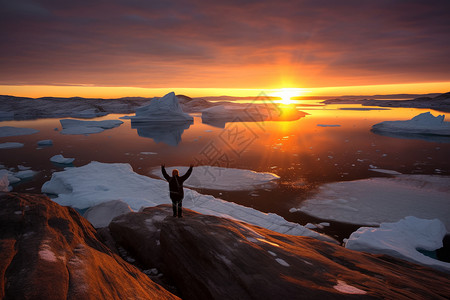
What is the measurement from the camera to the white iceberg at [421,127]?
88.4 feet

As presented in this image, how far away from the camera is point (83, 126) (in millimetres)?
32812

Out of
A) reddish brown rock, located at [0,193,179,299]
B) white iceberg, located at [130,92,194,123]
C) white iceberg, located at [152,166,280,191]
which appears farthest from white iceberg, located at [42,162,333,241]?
white iceberg, located at [130,92,194,123]

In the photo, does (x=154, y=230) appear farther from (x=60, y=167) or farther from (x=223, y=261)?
(x=60, y=167)

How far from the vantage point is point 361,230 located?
677cm

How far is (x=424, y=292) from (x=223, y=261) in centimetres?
266

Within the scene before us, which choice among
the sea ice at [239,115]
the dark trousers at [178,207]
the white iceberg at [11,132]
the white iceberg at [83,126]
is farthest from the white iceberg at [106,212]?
the sea ice at [239,115]

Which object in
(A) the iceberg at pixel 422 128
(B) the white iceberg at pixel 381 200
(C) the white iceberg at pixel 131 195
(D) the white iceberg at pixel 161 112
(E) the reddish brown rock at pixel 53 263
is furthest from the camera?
(D) the white iceberg at pixel 161 112

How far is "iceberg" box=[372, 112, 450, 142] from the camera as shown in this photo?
26812 mm

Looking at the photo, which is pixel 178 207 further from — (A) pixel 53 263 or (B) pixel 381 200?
(B) pixel 381 200

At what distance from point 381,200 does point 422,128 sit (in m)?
24.5

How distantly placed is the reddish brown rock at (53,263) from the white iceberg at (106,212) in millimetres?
2907

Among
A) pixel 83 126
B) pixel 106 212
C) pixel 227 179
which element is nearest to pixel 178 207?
pixel 106 212

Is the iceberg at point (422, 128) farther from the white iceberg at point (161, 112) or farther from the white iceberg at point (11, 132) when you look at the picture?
the white iceberg at point (11, 132)

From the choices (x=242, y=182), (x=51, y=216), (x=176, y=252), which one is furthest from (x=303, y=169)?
(x=51, y=216)
